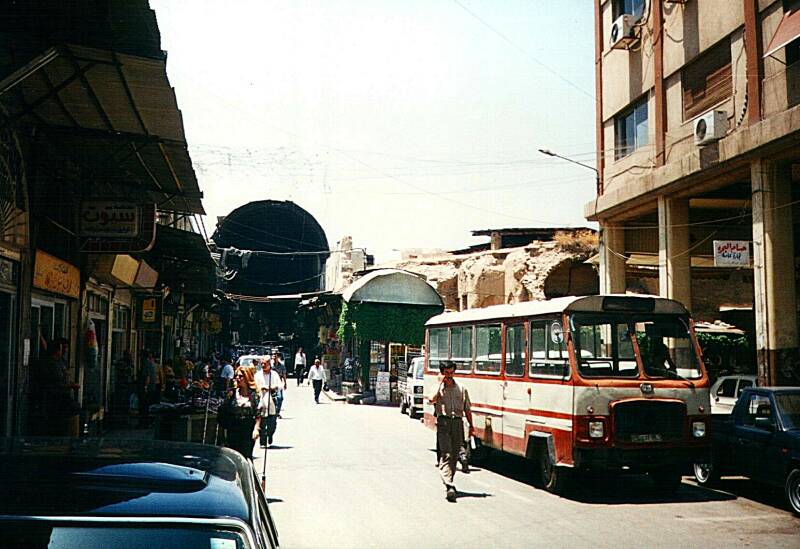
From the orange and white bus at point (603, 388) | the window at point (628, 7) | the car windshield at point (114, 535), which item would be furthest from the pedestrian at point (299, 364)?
the car windshield at point (114, 535)

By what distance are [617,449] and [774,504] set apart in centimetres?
231

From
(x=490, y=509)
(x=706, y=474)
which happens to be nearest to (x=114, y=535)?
(x=490, y=509)

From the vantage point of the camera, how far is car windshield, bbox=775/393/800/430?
1120 centimetres

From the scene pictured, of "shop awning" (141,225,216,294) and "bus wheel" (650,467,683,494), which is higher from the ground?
"shop awning" (141,225,216,294)

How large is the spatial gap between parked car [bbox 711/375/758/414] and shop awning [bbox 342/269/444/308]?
49.8 feet

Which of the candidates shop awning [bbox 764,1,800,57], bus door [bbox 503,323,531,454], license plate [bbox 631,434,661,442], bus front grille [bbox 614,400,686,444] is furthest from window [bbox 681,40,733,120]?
license plate [bbox 631,434,661,442]

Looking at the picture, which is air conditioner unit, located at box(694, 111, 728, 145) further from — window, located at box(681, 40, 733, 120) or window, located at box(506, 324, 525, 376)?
window, located at box(506, 324, 525, 376)

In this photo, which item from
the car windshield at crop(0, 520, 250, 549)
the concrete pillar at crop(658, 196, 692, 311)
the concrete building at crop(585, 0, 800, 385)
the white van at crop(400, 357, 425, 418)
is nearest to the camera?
the car windshield at crop(0, 520, 250, 549)

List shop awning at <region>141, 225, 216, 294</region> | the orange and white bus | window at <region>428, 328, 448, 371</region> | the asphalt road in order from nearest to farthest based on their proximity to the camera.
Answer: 1. the asphalt road
2. the orange and white bus
3. window at <region>428, 328, 448, 371</region>
4. shop awning at <region>141, 225, 216, 294</region>

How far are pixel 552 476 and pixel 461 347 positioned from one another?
480 cm

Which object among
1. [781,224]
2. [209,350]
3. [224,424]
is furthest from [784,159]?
[209,350]

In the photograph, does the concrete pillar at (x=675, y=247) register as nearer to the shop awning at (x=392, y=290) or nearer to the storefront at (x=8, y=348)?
the shop awning at (x=392, y=290)

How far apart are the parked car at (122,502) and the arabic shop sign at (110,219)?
1196 cm

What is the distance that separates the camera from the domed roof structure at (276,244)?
1980 inches
